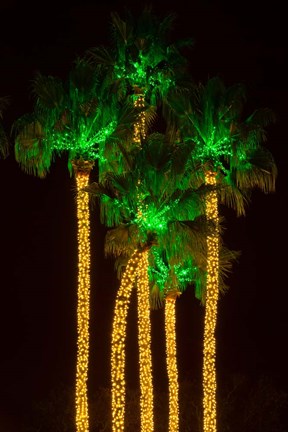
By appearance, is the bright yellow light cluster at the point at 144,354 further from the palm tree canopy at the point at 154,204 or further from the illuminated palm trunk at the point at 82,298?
the illuminated palm trunk at the point at 82,298

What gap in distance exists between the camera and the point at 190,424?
3047 cm

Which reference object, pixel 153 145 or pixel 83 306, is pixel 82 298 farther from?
pixel 153 145

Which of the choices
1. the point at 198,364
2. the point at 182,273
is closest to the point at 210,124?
the point at 182,273

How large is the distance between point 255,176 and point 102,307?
64.4ft

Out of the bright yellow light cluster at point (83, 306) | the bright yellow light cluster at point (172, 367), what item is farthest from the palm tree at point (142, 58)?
the bright yellow light cluster at point (172, 367)

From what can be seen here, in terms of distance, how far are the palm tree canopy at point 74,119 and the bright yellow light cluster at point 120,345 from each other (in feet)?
10.3

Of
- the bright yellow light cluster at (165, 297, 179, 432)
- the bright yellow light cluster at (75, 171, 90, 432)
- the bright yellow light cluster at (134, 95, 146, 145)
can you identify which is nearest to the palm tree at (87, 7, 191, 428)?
the bright yellow light cluster at (134, 95, 146, 145)

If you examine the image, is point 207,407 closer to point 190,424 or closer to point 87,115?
point 87,115

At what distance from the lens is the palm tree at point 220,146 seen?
2100 centimetres

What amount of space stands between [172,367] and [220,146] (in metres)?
5.90

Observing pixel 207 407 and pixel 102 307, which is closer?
pixel 207 407

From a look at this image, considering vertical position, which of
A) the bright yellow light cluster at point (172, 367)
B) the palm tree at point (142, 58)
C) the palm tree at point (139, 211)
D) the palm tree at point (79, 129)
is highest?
the palm tree at point (142, 58)

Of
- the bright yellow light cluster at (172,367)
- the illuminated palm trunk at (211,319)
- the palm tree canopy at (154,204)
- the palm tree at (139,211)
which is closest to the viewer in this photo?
the palm tree canopy at (154,204)

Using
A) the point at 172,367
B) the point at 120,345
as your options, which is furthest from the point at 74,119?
the point at 172,367
